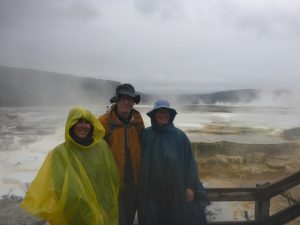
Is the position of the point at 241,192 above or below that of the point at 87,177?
below

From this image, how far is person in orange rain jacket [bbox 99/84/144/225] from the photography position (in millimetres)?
2684

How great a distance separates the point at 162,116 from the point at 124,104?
31cm

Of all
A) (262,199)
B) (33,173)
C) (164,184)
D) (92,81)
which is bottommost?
(33,173)

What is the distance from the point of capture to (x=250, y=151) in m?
10.1

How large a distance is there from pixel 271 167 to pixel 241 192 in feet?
19.2

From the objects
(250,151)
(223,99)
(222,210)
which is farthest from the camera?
(223,99)

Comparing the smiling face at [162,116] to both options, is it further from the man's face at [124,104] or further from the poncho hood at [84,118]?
the poncho hood at [84,118]

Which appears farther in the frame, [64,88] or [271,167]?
[64,88]

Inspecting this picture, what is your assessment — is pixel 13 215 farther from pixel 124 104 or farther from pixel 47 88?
pixel 47 88

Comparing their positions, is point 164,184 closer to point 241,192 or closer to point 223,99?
point 241,192

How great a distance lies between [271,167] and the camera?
882 centimetres

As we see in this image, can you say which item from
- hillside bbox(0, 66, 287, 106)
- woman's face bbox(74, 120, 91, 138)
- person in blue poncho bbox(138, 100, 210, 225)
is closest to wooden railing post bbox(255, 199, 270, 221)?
person in blue poncho bbox(138, 100, 210, 225)

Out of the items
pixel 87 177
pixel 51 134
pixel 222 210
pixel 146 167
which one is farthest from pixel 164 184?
pixel 51 134

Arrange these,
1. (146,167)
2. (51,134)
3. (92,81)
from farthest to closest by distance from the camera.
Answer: (92,81) → (51,134) → (146,167)
